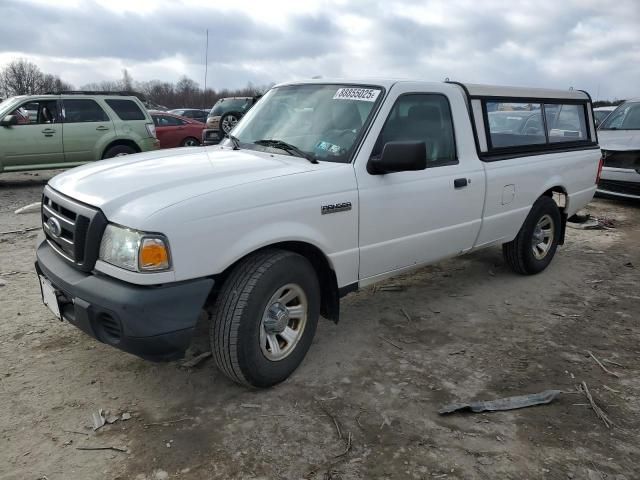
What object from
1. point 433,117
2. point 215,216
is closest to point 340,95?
point 433,117

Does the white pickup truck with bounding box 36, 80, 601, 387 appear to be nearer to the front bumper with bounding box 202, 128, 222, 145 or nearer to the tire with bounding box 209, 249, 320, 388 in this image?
the tire with bounding box 209, 249, 320, 388

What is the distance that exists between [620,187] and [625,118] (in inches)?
73.7

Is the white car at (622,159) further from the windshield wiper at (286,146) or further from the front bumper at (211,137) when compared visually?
the windshield wiper at (286,146)

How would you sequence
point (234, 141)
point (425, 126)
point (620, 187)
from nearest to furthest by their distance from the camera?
point (425, 126) < point (234, 141) < point (620, 187)

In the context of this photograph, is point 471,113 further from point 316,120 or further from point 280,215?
point 280,215

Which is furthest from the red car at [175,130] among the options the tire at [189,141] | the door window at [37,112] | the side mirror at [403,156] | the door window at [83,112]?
the side mirror at [403,156]

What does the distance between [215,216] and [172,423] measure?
3.79ft

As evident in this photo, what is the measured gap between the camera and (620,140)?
9.18m

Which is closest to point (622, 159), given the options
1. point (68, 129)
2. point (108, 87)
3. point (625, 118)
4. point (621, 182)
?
point (621, 182)

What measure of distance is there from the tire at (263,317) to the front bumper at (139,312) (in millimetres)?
221

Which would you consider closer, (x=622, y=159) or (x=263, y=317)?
(x=263, y=317)

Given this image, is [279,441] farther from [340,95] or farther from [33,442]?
[340,95]

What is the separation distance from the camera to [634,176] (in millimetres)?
8609

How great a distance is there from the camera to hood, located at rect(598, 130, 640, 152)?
879 centimetres
